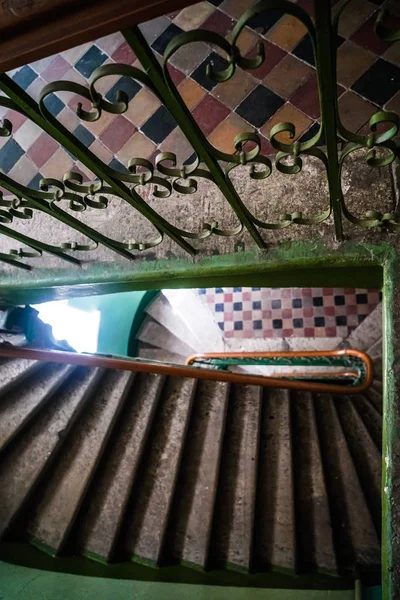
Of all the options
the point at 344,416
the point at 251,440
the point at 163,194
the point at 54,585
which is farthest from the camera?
the point at 344,416

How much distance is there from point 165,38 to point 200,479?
8.49 ft

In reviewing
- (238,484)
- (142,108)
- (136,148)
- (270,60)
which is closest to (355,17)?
(270,60)

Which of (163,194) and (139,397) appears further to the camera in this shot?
(139,397)

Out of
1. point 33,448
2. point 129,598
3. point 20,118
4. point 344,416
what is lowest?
point 129,598

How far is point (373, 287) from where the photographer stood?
1803 millimetres

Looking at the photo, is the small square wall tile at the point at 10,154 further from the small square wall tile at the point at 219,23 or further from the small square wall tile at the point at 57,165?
the small square wall tile at the point at 219,23

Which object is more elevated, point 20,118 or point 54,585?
point 20,118

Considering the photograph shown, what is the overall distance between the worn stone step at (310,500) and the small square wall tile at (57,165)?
2391 millimetres

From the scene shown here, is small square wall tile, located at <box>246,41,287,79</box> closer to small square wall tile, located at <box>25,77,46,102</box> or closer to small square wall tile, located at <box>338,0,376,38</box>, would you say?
small square wall tile, located at <box>338,0,376,38</box>

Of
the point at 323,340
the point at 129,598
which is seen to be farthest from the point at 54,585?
the point at 323,340

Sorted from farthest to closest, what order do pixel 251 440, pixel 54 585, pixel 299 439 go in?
pixel 299 439
pixel 251 440
pixel 54 585

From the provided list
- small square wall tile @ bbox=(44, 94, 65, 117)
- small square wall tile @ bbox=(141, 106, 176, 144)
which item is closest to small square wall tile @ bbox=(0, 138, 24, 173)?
small square wall tile @ bbox=(44, 94, 65, 117)

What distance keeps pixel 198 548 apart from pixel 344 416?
169 centimetres

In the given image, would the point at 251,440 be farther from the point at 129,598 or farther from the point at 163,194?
the point at 163,194
